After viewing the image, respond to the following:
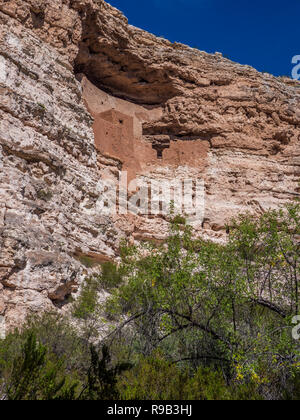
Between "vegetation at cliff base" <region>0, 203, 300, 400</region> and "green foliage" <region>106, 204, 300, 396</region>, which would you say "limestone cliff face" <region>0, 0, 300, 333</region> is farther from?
"green foliage" <region>106, 204, 300, 396</region>

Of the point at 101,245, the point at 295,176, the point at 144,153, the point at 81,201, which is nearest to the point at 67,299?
the point at 101,245

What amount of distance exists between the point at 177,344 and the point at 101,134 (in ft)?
29.9

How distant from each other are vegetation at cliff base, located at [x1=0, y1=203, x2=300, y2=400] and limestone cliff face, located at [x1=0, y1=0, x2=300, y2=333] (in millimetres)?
1313

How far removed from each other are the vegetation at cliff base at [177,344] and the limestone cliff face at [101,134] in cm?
131

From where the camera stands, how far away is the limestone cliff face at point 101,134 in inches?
334

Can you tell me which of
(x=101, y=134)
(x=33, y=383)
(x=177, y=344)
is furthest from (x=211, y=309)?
(x=101, y=134)

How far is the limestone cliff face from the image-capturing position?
27.8 feet

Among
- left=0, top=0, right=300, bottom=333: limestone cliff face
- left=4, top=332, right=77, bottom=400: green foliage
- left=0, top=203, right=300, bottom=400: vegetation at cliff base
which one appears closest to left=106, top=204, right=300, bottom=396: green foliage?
left=0, top=203, right=300, bottom=400: vegetation at cliff base

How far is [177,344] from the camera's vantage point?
6.84 metres

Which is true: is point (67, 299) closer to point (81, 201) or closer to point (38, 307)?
point (38, 307)

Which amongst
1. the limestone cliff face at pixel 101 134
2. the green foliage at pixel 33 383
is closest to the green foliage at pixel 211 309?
the green foliage at pixel 33 383

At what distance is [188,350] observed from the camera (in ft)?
21.1

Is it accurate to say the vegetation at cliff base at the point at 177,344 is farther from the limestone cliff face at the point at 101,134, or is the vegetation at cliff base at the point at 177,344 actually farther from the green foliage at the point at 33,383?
the limestone cliff face at the point at 101,134
